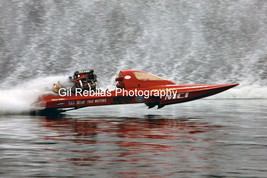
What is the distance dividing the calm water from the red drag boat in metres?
3.85

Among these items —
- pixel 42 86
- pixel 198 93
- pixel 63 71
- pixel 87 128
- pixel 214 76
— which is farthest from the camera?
pixel 63 71

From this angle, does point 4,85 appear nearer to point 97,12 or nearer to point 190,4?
point 97,12

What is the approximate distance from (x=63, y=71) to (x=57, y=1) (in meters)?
10.8

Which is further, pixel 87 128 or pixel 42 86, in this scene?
pixel 42 86

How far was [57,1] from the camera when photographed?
52531 mm

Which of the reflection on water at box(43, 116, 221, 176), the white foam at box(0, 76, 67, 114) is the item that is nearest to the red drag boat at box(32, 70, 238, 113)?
the white foam at box(0, 76, 67, 114)

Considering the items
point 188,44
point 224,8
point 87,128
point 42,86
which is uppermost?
point 224,8

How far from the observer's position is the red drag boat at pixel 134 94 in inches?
662

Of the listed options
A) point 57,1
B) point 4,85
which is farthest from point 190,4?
point 4,85

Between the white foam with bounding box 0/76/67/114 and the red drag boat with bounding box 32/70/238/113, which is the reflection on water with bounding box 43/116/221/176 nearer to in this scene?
the red drag boat with bounding box 32/70/238/113

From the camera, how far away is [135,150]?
339 inches

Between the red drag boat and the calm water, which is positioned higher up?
the red drag boat

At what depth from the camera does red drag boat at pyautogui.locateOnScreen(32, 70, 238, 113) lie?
55.2 ft

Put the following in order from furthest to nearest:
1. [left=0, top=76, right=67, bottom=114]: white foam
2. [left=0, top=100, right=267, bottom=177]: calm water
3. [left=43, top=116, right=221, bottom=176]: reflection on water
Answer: [left=0, top=76, right=67, bottom=114]: white foam
[left=43, top=116, right=221, bottom=176]: reflection on water
[left=0, top=100, right=267, bottom=177]: calm water
